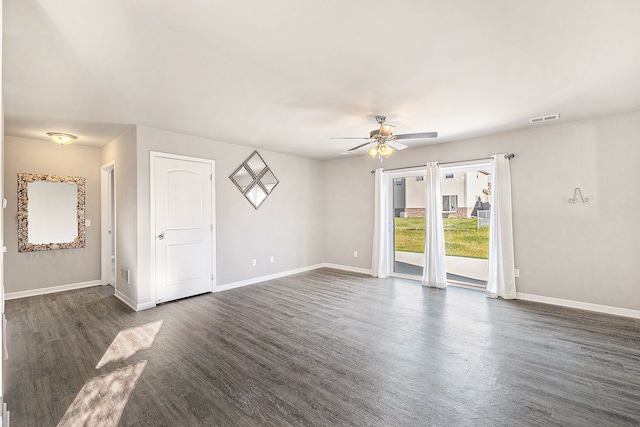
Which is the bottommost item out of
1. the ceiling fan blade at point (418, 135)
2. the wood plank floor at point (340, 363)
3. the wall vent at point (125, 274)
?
the wood plank floor at point (340, 363)

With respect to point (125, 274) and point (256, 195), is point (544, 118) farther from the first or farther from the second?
point (125, 274)

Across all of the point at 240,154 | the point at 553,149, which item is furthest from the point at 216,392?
the point at 553,149

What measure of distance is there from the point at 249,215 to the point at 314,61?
3663 millimetres

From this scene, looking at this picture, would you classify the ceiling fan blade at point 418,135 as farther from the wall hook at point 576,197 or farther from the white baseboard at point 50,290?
the white baseboard at point 50,290

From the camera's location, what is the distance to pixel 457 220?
5602mm

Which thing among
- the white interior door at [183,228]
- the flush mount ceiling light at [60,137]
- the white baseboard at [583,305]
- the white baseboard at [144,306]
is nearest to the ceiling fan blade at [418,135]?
the white baseboard at [583,305]

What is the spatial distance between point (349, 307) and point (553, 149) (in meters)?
3.83

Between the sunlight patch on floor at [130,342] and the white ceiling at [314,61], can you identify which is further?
the sunlight patch on floor at [130,342]

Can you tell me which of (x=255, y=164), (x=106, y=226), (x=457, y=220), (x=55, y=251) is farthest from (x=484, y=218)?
(x=55, y=251)

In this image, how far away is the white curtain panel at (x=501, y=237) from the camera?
468 centimetres

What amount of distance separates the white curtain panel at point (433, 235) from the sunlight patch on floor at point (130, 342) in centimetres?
442

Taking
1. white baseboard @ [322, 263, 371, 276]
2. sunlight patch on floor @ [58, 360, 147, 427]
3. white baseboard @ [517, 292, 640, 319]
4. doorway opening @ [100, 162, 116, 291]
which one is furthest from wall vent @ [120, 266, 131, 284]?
white baseboard @ [517, 292, 640, 319]

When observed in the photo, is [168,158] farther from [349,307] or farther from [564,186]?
[564,186]

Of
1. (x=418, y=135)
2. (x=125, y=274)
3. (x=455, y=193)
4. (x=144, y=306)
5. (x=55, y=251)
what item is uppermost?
(x=418, y=135)
